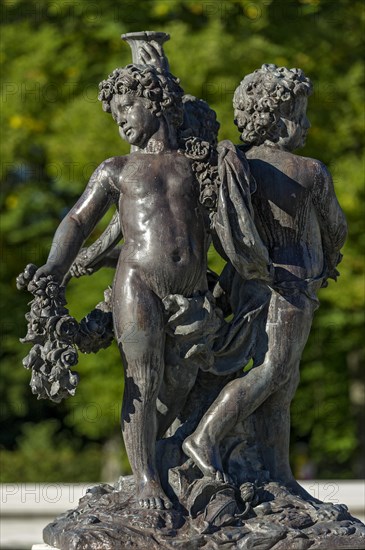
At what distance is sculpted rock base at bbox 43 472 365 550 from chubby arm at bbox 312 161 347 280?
4.70 feet

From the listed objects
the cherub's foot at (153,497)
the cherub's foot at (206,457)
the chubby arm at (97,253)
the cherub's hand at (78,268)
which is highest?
the chubby arm at (97,253)

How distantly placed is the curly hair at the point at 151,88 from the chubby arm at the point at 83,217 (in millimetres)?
414

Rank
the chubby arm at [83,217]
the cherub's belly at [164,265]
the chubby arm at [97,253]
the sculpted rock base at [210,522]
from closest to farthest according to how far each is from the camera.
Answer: the sculpted rock base at [210,522], the cherub's belly at [164,265], the chubby arm at [83,217], the chubby arm at [97,253]

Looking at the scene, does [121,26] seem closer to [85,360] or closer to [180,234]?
[85,360]

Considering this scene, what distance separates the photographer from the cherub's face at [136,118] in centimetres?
829

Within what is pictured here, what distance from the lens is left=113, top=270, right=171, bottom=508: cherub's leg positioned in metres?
8.05

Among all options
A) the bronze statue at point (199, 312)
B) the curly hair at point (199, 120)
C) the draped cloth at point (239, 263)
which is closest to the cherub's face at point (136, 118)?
the bronze statue at point (199, 312)

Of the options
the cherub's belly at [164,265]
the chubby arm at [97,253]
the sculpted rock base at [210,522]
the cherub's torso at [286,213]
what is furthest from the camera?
the chubby arm at [97,253]

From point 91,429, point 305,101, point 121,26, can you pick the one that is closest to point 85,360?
point 91,429

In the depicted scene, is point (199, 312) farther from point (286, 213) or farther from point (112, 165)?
point (112, 165)

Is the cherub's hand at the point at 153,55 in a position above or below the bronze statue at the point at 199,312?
above

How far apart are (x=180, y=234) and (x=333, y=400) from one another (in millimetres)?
10630

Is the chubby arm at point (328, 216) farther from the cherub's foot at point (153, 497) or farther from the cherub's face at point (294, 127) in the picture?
the cherub's foot at point (153, 497)

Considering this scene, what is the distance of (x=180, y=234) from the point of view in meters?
8.15
